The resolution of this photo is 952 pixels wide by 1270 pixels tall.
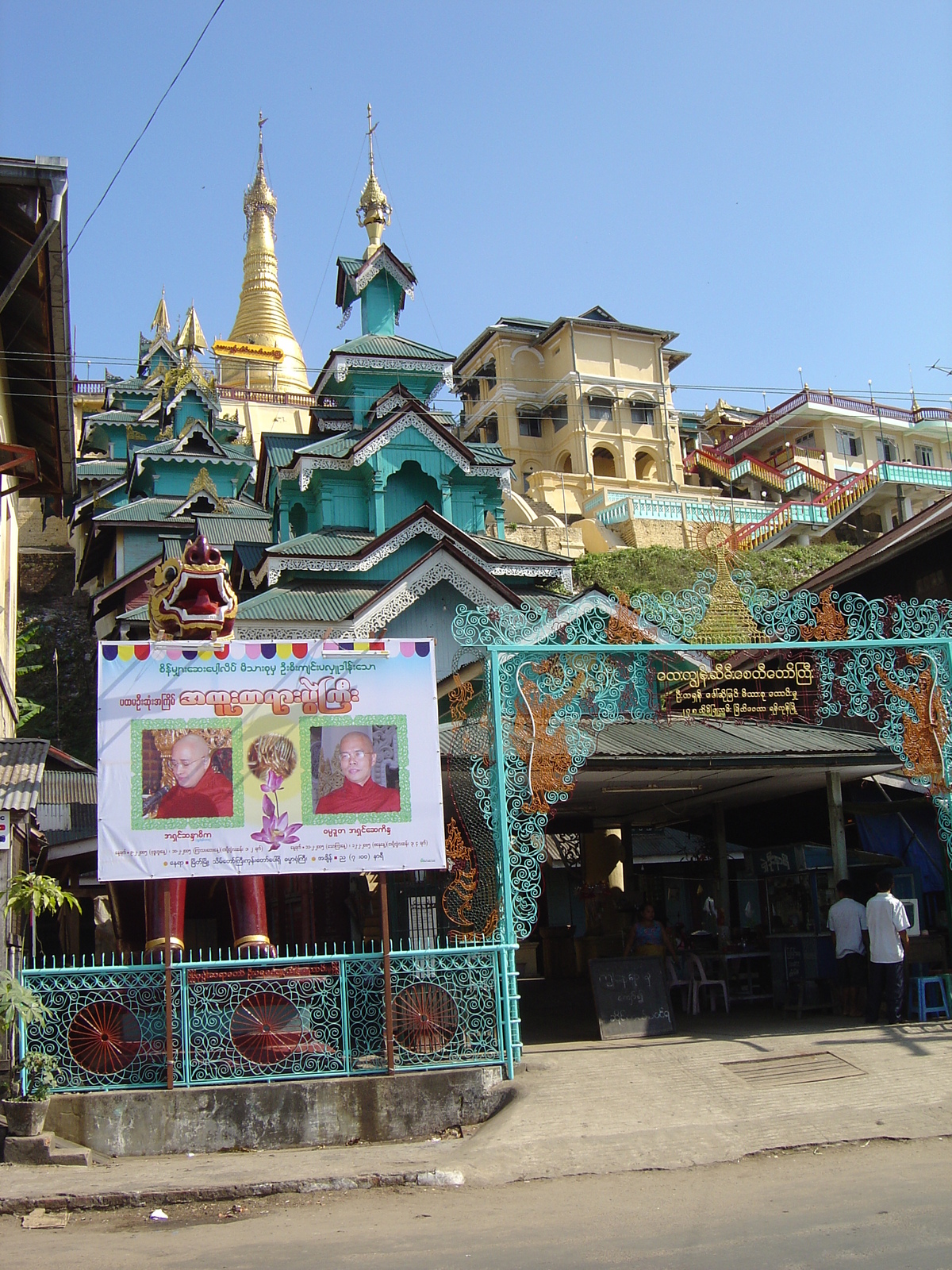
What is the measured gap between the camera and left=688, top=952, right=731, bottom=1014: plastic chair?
1543cm

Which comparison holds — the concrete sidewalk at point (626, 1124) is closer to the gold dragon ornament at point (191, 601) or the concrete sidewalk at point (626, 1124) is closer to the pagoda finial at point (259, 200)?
the gold dragon ornament at point (191, 601)

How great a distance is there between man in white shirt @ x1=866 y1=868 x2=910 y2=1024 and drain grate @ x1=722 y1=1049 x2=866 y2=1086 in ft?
4.75

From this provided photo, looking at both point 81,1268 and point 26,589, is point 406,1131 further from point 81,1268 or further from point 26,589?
point 26,589

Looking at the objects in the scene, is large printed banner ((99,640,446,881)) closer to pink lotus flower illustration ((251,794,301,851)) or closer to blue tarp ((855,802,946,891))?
pink lotus flower illustration ((251,794,301,851))

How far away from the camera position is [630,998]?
13.2 metres

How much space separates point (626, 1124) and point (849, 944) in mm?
4565

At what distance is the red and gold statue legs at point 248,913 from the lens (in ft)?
37.9

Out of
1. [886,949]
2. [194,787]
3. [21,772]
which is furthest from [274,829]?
[886,949]

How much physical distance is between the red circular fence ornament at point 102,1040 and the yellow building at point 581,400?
145ft

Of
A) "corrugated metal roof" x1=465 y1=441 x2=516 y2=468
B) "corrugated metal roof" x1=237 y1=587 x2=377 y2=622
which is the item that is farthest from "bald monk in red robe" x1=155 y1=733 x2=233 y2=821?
"corrugated metal roof" x1=465 y1=441 x2=516 y2=468

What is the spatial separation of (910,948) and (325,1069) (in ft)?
23.1

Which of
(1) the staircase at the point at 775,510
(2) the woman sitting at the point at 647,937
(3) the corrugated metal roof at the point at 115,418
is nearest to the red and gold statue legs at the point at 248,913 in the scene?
(2) the woman sitting at the point at 647,937

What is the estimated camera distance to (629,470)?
54969 millimetres

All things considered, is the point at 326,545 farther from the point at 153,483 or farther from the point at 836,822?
the point at 836,822
